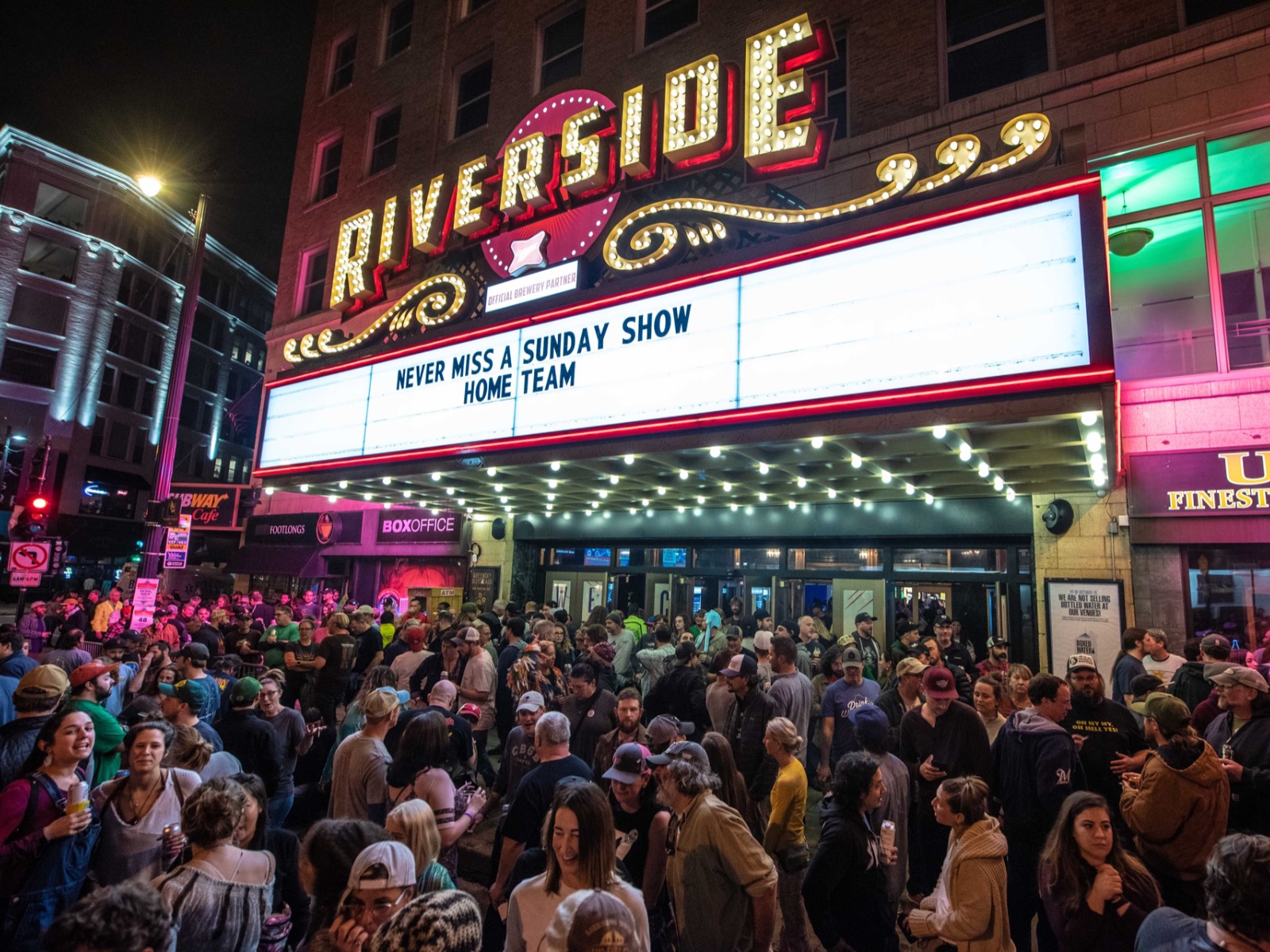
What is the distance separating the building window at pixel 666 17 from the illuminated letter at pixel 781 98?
7.07m

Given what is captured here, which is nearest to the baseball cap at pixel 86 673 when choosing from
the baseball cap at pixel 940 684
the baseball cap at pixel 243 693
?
the baseball cap at pixel 243 693

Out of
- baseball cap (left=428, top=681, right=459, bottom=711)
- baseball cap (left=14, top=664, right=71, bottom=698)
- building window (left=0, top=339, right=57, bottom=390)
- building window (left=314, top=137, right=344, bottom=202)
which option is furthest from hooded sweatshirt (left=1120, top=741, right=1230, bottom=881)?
building window (left=0, top=339, right=57, bottom=390)

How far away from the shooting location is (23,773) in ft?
13.6

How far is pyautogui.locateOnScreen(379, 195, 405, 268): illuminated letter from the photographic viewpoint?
1596 cm

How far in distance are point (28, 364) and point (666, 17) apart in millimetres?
38983

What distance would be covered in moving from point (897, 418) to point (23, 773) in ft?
25.6

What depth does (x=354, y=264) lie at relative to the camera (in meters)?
16.2

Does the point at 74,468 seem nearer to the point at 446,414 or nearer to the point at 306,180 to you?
the point at 306,180

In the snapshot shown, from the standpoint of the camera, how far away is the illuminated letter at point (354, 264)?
1602cm

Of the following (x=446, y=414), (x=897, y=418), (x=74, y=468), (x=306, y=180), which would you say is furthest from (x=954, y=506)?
(x=74, y=468)

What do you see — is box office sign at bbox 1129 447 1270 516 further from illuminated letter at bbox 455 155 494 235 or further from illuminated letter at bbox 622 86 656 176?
illuminated letter at bbox 455 155 494 235

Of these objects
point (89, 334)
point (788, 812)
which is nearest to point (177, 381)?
point (788, 812)

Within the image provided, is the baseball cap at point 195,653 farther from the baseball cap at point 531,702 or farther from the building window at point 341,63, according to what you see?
the building window at point 341,63

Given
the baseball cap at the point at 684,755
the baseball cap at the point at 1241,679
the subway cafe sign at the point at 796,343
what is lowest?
the baseball cap at the point at 684,755
